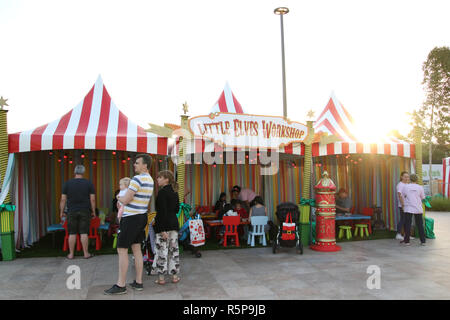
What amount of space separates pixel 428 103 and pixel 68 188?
22220 millimetres

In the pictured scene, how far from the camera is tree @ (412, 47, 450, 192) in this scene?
68.9 ft

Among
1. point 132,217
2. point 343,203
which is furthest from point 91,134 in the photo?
point 343,203

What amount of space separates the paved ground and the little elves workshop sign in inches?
A: 79.0

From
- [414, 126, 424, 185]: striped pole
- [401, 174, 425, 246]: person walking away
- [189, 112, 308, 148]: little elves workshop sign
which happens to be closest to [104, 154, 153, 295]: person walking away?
[189, 112, 308, 148]: little elves workshop sign

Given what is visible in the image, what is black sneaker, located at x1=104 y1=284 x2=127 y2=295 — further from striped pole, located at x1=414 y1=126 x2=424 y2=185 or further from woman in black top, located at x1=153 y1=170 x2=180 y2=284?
striped pole, located at x1=414 y1=126 x2=424 y2=185

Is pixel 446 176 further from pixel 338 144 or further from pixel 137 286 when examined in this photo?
pixel 137 286

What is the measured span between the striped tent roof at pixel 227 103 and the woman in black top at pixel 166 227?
533 cm

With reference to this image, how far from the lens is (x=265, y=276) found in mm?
4711

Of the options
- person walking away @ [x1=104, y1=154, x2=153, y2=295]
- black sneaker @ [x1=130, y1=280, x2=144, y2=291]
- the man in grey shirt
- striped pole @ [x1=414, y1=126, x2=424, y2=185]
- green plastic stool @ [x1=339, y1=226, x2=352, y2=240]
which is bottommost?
green plastic stool @ [x1=339, y1=226, x2=352, y2=240]

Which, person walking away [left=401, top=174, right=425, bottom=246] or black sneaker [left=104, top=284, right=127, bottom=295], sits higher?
person walking away [left=401, top=174, right=425, bottom=246]

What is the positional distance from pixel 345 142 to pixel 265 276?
143 inches

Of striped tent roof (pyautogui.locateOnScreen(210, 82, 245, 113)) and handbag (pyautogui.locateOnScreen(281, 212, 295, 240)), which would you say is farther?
striped tent roof (pyautogui.locateOnScreen(210, 82, 245, 113))
